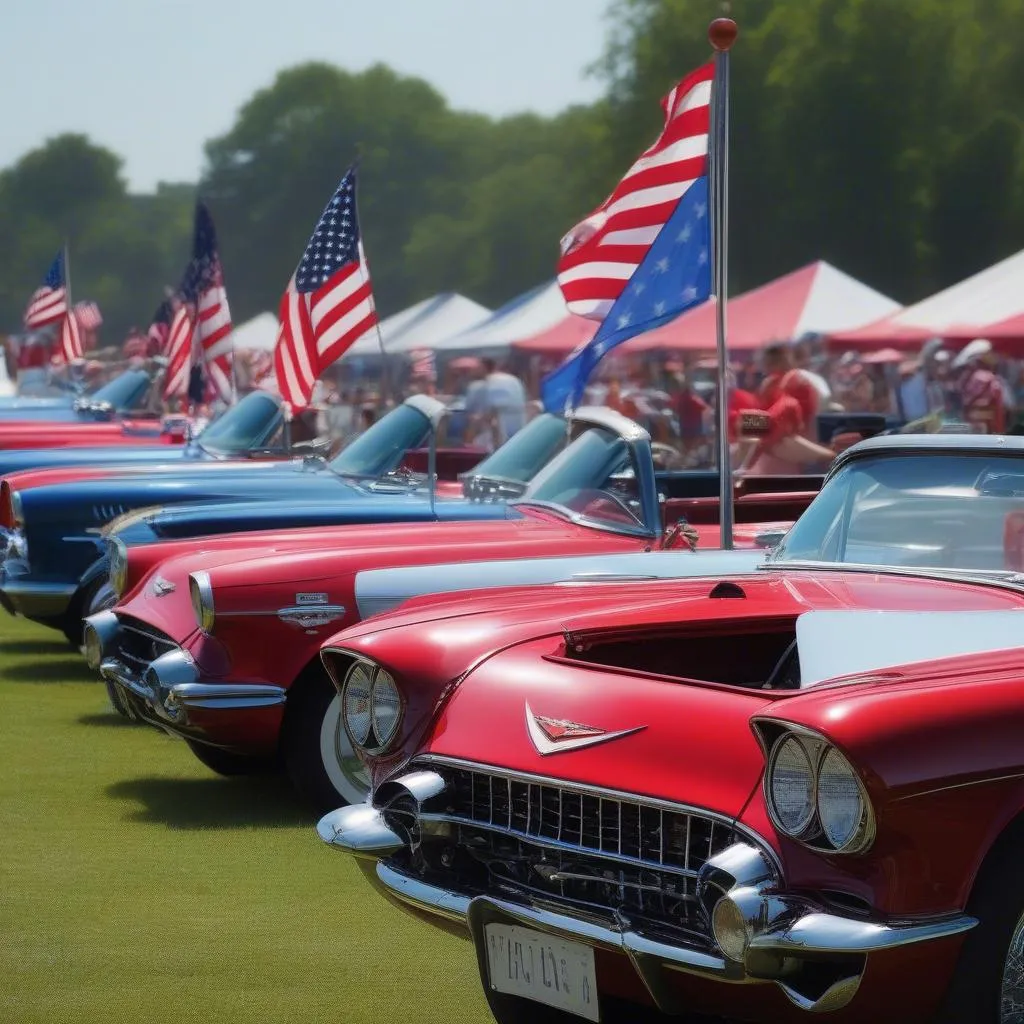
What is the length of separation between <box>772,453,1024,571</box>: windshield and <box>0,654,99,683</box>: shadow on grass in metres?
6.00

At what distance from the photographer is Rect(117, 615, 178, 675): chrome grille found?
7160 millimetres

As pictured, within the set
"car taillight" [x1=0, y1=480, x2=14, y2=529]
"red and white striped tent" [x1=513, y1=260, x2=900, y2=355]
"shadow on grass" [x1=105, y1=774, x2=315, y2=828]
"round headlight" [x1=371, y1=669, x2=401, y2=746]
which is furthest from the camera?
"red and white striped tent" [x1=513, y1=260, x2=900, y2=355]

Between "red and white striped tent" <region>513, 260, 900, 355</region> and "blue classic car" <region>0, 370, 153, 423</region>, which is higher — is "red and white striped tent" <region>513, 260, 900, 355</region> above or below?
above

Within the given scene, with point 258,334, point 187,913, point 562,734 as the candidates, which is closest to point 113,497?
point 187,913

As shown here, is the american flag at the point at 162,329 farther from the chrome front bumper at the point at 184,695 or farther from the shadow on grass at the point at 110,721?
the chrome front bumper at the point at 184,695

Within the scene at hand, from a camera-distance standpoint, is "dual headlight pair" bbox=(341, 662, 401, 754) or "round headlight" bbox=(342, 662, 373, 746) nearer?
"dual headlight pair" bbox=(341, 662, 401, 754)

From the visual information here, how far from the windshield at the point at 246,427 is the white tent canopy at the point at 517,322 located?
15.8 metres

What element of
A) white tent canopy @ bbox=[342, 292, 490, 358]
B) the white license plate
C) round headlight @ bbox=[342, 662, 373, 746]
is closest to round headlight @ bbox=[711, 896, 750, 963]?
the white license plate

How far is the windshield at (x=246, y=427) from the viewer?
1287 centimetres

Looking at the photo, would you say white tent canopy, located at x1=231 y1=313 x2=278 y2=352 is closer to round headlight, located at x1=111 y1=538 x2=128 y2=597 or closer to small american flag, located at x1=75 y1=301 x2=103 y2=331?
small american flag, located at x1=75 y1=301 x2=103 y2=331

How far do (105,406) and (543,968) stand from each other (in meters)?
15.7

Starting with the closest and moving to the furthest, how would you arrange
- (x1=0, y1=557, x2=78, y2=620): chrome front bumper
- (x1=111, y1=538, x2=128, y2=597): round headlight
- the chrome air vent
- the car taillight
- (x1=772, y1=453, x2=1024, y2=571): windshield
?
(x1=772, y1=453, x2=1024, y2=571): windshield, (x1=111, y1=538, x2=128, y2=597): round headlight, (x1=0, y1=557, x2=78, y2=620): chrome front bumper, the chrome air vent, the car taillight

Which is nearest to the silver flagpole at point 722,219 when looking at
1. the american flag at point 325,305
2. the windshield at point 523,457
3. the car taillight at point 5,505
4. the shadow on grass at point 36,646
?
the windshield at point 523,457

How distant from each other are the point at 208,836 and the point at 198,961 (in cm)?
153
